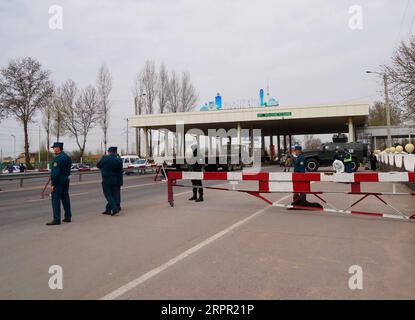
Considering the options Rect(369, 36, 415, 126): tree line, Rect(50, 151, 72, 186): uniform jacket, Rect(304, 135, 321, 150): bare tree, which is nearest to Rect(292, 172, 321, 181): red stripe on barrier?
Rect(50, 151, 72, 186): uniform jacket

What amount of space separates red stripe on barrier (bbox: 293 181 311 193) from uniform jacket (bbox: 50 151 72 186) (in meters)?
5.55

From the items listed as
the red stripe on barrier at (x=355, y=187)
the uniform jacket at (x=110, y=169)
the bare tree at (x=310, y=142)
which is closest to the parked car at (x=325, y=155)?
the red stripe on barrier at (x=355, y=187)

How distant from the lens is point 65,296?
412cm

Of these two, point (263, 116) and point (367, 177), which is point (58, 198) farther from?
point (263, 116)

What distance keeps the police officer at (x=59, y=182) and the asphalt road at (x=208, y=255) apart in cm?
36

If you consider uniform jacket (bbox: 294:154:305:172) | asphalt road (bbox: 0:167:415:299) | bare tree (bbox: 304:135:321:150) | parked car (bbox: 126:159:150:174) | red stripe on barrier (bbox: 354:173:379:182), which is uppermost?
bare tree (bbox: 304:135:321:150)

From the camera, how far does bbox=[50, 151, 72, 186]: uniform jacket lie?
8366 millimetres

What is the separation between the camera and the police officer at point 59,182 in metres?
8.32

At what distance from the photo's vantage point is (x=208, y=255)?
18.6 feet

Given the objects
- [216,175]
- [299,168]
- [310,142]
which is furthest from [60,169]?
[310,142]

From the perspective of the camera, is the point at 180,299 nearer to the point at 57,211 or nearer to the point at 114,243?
the point at 114,243

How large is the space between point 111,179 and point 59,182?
1.52 m

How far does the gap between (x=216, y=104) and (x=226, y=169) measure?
1576 centimetres

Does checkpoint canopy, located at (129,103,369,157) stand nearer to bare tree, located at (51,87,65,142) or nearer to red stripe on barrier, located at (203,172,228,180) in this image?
bare tree, located at (51,87,65,142)
